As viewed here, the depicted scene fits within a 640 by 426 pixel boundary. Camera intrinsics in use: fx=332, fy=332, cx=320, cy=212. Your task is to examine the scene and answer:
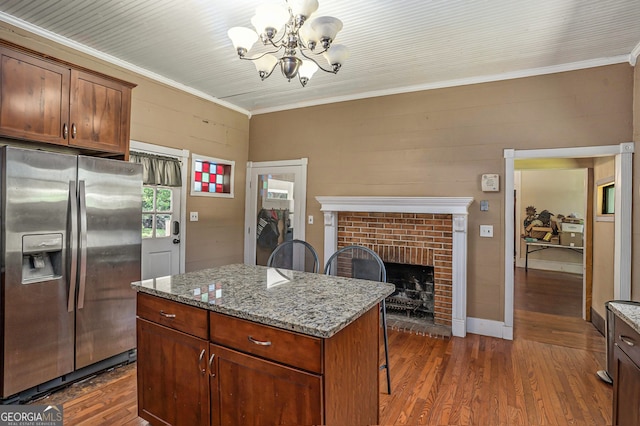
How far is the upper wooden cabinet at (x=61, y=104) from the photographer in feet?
7.45

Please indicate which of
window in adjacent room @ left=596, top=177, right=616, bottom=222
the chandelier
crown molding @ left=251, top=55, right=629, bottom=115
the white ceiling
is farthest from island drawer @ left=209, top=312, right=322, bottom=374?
window in adjacent room @ left=596, top=177, right=616, bottom=222

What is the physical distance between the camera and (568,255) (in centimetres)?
721

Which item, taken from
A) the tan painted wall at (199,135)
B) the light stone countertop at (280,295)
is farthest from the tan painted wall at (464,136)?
the light stone countertop at (280,295)

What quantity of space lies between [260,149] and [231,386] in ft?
12.9

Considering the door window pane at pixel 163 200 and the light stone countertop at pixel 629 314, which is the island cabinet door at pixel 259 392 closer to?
the light stone countertop at pixel 629 314

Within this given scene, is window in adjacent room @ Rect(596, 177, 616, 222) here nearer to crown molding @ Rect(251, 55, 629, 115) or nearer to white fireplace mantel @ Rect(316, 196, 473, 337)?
crown molding @ Rect(251, 55, 629, 115)

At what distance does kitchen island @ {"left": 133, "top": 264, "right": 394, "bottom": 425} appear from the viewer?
4.37 feet

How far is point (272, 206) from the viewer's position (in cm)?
487

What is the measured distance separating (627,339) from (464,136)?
2647 millimetres

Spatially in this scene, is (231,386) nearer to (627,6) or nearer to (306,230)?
(306,230)

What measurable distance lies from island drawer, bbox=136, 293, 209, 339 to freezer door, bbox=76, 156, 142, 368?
1.00m

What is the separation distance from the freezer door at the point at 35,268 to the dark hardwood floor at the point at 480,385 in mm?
297

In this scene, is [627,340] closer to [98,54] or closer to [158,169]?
[158,169]

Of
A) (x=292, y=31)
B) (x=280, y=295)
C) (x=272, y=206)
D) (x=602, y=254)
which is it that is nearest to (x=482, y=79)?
(x=602, y=254)
